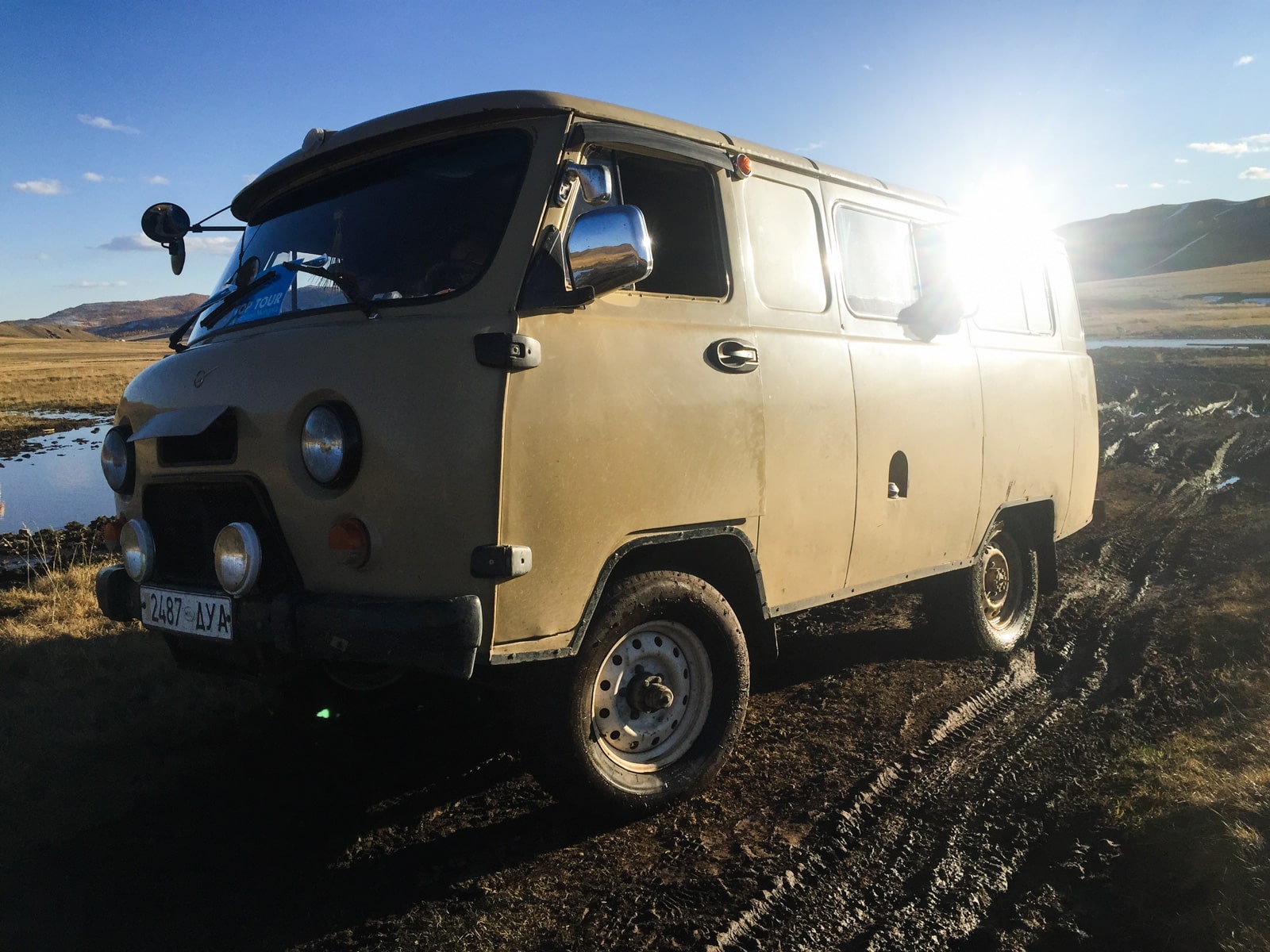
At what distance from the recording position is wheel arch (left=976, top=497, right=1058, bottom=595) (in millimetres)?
5879

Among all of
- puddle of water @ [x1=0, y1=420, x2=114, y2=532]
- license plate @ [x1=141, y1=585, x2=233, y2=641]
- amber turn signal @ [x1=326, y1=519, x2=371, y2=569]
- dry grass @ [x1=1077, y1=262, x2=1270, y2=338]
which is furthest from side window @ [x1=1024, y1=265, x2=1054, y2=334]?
dry grass @ [x1=1077, y1=262, x2=1270, y2=338]

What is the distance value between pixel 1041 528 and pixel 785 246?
3.20 metres

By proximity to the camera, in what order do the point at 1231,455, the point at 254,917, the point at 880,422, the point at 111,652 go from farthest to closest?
the point at 1231,455, the point at 111,652, the point at 880,422, the point at 254,917

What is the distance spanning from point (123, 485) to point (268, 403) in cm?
109

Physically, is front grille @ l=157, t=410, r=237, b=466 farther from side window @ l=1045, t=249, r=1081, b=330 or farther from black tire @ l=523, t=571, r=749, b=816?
side window @ l=1045, t=249, r=1081, b=330

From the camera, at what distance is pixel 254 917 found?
2.89 meters

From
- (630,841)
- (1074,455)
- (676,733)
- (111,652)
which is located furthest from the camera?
(1074,455)

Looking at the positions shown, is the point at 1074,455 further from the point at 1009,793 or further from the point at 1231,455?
the point at 1231,455

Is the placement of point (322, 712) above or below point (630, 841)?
above

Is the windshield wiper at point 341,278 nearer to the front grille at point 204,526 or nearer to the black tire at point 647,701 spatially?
the front grille at point 204,526

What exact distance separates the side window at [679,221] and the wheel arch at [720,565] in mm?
950

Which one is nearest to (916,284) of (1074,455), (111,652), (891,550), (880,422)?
(880,422)

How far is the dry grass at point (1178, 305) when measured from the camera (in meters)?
43.1

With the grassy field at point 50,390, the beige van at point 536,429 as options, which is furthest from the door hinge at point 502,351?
the grassy field at point 50,390
